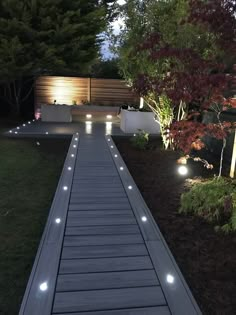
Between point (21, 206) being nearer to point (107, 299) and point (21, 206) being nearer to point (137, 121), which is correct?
point (107, 299)

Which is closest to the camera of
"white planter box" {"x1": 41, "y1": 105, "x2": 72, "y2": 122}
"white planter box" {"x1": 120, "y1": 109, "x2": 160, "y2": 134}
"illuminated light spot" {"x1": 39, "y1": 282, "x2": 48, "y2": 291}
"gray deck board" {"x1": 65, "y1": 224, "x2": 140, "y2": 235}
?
"illuminated light spot" {"x1": 39, "y1": 282, "x2": 48, "y2": 291}

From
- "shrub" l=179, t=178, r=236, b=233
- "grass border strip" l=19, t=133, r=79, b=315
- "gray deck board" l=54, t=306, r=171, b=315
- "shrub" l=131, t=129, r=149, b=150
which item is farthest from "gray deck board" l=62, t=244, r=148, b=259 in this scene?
"shrub" l=131, t=129, r=149, b=150

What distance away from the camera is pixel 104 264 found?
2525mm

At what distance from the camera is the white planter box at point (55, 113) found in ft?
38.3

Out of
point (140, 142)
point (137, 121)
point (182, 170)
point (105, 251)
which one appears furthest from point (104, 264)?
point (137, 121)

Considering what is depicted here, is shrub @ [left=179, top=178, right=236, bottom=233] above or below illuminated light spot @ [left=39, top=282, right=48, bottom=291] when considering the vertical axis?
above

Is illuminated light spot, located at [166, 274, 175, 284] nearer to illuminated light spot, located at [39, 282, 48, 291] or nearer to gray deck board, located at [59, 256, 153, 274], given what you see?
gray deck board, located at [59, 256, 153, 274]

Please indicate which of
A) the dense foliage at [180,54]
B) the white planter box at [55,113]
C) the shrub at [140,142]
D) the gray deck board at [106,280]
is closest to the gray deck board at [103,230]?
the gray deck board at [106,280]

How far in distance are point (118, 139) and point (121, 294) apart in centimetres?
682

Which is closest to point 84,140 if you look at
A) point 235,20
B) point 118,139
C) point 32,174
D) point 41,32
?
point 118,139

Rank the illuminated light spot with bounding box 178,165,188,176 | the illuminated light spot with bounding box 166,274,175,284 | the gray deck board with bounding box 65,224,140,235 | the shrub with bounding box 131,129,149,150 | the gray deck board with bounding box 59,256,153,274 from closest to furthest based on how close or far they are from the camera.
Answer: the illuminated light spot with bounding box 166,274,175,284 → the gray deck board with bounding box 59,256,153,274 → the gray deck board with bounding box 65,224,140,235 → the illuminated light spot with bounding box 178,165,188,176 → the shrub with bounding box 131,129,149,150

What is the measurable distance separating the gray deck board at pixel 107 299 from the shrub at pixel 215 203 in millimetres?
1354

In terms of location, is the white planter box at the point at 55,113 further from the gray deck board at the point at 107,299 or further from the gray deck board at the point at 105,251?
the gray deck board at the point at 107,299

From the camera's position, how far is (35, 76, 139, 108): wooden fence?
13742 mm
